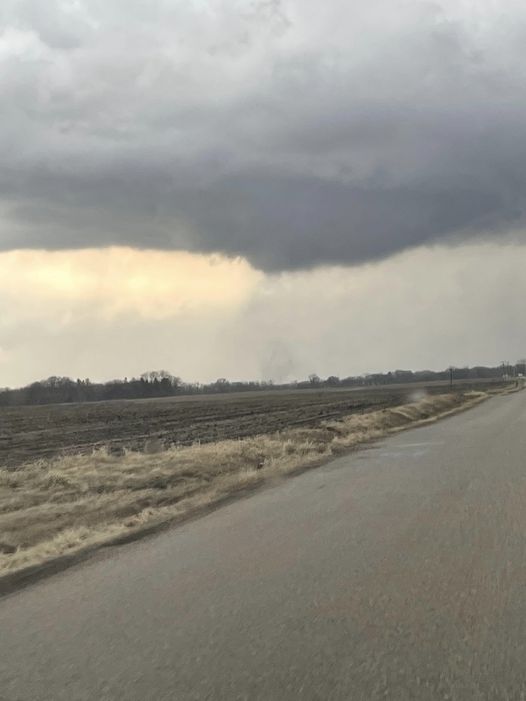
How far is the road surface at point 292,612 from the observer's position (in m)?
4.56

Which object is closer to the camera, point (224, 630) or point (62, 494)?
point (224, 630)

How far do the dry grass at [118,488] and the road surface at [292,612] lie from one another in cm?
122

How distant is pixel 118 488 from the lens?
14.8m

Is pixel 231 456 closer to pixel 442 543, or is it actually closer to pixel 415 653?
pixel 442 543

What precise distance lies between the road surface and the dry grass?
1216mm

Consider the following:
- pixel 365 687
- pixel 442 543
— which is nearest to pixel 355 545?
pixel 442 543

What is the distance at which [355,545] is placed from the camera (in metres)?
8.46

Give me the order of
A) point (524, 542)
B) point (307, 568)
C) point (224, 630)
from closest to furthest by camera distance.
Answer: point (224, 630), point (307, 568), point (524, 542)

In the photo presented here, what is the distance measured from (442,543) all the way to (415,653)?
3.59m

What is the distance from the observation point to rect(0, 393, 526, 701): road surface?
4559mm

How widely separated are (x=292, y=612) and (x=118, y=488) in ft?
31.2

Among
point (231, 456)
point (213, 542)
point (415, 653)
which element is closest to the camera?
point (415, 653)

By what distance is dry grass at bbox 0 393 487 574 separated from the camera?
10.2 meters

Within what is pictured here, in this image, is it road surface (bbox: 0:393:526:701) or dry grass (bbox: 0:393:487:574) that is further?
dry grass (bbox: 0:393:487:574)
